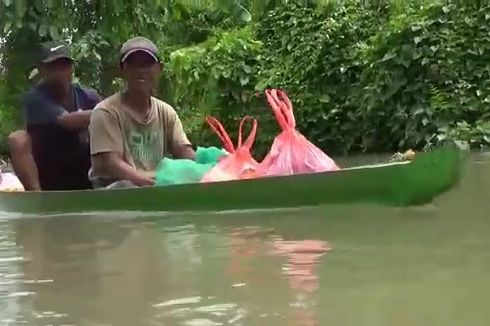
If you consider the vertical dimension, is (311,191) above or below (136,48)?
below

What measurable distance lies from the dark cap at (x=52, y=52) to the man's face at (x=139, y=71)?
2.54 feet

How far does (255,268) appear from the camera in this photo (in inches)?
186

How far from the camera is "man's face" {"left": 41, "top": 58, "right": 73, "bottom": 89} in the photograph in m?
7.17

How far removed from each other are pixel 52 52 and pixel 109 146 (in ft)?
3.39

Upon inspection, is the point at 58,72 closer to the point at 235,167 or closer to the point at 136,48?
the point at 136,48

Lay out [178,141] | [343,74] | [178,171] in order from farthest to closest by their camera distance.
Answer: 1. [343,74]
2. [178,141]
3. [178,171]

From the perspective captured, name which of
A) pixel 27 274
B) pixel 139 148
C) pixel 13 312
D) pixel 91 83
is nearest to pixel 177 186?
pixel 139 148

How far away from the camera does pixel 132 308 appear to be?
3.99m

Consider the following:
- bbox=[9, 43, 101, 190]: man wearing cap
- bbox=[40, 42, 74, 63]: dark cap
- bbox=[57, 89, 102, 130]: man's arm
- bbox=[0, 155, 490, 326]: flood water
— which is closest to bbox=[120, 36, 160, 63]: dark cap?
bbox=[57, 89, 102, 130]: man's arm

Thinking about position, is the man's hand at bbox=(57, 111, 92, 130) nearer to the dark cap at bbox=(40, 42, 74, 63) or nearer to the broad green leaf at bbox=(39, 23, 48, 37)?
the dark cap at bbox=(40, 42, 74, 63)

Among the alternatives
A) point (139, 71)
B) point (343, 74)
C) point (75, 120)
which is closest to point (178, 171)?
point (139, 71)

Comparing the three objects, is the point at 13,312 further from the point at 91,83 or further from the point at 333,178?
the point at 91,83

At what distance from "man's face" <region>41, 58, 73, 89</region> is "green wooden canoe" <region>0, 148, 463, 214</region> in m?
0.95

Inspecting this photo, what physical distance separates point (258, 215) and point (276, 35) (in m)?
9.89
